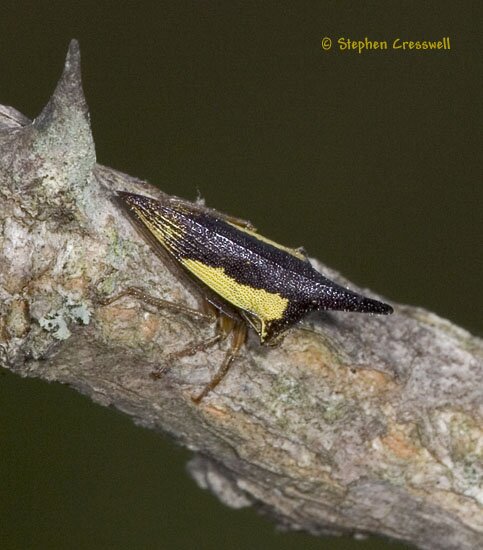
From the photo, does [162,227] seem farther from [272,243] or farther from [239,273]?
[272,243]

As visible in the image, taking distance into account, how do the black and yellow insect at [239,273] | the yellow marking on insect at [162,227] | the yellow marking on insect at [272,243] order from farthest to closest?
the yellow marking on insect at [272,243]
the black and yellow insect at [239,273]
the yellow marking on insect at [162,227]

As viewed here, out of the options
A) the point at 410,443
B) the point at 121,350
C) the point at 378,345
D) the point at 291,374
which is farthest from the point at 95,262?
the point at 410,443

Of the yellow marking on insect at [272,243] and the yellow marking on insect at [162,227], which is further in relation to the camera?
the yellow marking on insect at [272,243]

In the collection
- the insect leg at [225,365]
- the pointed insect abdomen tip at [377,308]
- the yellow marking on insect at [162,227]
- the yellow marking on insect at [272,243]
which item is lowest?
the insect leg at [225,365]

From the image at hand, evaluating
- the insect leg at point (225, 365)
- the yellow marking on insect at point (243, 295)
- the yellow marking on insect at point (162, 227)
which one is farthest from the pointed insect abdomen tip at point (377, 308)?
the yellow marking on insect at point (162, 227)

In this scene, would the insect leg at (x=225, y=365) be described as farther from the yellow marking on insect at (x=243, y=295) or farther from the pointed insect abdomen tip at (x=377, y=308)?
the pointed insect abdomen tip at (x=377, y=308)

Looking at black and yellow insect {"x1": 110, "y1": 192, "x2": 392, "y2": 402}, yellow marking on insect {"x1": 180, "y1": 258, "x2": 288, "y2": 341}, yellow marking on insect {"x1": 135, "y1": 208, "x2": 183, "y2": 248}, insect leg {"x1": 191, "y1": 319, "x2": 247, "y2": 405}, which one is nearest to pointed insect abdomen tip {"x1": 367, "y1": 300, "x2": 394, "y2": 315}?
black and yellow insect {"x1": 110, "y1": 192, "x2": 392, "y2": 402}

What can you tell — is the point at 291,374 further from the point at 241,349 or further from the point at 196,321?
the point at 196,321

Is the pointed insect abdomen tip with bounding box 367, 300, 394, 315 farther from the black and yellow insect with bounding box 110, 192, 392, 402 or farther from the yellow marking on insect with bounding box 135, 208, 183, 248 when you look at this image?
the yellow marking on insect with bounding box 135, 208, 183, 248

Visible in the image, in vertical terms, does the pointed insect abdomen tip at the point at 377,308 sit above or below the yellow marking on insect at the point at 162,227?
above
